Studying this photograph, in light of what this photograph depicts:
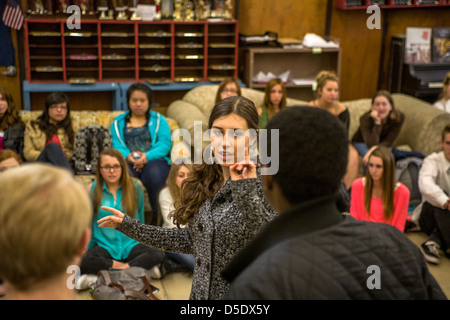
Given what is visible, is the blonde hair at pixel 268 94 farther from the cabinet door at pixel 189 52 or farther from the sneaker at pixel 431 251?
the sneaker at pixel 431 251

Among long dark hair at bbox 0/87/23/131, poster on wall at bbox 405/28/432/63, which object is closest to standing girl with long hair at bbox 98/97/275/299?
long dark hair at bbox 0/87/23/131

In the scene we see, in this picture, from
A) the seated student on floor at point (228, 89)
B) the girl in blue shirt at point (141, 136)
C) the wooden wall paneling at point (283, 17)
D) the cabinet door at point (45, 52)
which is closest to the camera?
the girl in blue shirt at point (141, 136)

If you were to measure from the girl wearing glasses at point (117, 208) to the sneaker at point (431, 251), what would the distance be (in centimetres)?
181

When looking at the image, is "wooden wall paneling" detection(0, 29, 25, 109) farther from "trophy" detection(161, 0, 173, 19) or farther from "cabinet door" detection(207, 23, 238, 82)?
"cabinet door" detection(207, 23, 238, 82)

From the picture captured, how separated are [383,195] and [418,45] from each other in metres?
3.40

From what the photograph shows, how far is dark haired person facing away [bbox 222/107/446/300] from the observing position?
2.96 feet

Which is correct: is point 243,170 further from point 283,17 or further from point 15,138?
point 283,17

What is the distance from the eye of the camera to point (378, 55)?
263 inches

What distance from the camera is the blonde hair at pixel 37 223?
0.81 meters

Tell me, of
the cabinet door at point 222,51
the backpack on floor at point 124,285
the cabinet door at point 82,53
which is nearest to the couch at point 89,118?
the cabinet door at point 82,53

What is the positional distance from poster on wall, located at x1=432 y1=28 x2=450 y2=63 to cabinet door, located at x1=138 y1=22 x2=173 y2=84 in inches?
122

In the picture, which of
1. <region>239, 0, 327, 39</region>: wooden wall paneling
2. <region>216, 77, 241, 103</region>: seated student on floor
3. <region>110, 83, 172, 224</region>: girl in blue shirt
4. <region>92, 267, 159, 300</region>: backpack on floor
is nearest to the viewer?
<region>92, 267, 159, 300</region>: backpack on floor
